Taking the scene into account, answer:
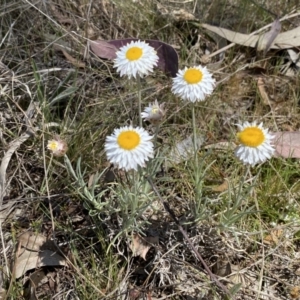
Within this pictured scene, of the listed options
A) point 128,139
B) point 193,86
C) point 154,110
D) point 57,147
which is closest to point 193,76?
point 193,86

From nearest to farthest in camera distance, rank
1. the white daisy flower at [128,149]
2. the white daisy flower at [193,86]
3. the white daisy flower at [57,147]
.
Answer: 1. the white daisy flower at [128,149]
2. the white daisy flower at [193,86]
3. the white daisy flower at [57,147]

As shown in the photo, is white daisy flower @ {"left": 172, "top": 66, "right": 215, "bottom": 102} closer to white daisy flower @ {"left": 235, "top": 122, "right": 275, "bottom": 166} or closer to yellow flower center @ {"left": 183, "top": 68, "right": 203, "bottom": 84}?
yellow flower center @ {"left": 183, "top": 68, "right": 203, "bottom": 84}

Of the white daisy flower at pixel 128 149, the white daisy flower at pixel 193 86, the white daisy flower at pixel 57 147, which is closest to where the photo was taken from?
the white daisy flower at pixel 128 149

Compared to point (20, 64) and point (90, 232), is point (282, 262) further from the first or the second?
point (20, 64)

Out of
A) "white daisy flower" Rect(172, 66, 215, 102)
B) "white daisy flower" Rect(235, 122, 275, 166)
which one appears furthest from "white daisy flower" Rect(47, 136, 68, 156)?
"white daisy flower" Rect(235, 122, 275, 166)

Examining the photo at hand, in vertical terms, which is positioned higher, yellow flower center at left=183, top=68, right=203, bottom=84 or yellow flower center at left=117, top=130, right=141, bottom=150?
yellow flower center at left=183, top=68, right=203, bottom=84

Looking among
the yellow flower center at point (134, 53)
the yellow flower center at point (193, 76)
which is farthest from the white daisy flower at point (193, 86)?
the yellow flower center at point (134, 53)

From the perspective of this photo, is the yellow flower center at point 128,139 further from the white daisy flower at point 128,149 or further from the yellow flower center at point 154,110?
the yellow flower center at point 154,110
